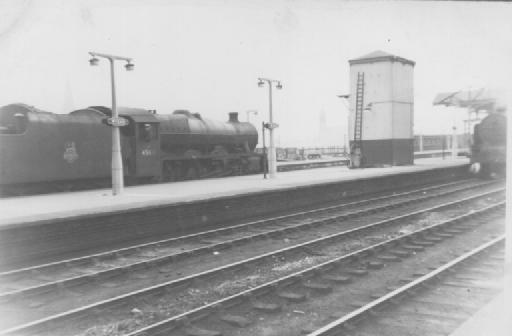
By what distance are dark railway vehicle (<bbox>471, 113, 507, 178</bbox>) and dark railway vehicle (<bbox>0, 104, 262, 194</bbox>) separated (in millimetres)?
10579

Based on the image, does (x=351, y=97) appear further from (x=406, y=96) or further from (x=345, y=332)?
(x=345, y=332)

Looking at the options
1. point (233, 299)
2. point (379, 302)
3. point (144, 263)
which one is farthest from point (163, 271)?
point (379, 302)

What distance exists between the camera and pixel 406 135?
2789cm

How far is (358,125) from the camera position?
27359mm

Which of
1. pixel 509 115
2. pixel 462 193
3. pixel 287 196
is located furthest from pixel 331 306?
pixel 462 193

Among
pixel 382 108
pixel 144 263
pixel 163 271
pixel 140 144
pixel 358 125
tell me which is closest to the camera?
pixel 163 271

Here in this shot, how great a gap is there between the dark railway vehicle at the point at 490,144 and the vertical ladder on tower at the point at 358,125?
6021 mm

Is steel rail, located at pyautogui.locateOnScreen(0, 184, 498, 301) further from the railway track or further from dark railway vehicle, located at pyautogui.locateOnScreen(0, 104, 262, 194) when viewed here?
dark railway vehicle, located at pyautogui.locateOnScreen(0, 104, 262, 194)

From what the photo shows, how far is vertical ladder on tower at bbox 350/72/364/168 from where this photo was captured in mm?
26672

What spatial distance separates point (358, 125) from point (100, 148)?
626 inches

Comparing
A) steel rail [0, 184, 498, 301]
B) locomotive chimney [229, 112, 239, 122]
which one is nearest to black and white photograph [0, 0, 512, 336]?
steel rail [0, 184, 498, 301]

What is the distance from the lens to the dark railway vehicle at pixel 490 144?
70.7 feet

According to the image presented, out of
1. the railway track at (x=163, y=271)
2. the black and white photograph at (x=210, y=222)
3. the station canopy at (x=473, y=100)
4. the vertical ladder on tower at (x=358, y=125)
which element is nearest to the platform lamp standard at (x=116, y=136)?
the black and white photograph at (x=210, y=222)

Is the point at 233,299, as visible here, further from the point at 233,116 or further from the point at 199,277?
the point at 233,116
